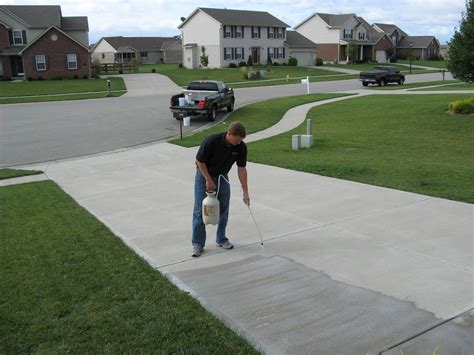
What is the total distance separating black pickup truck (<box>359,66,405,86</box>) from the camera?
40.7m

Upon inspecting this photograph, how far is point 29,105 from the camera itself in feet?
102

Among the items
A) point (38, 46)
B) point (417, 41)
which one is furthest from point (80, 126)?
point (417, 41)

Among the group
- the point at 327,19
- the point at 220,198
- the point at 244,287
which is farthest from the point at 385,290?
the point at 327,19

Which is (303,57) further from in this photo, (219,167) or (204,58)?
(219,167)

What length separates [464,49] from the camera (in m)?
18.7

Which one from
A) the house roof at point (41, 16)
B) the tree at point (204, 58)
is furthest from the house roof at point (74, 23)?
the tree at point (204, 58)

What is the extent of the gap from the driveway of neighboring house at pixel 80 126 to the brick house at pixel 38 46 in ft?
69.2

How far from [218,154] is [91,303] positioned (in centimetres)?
214

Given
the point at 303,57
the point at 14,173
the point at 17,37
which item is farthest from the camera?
the point at 303,57

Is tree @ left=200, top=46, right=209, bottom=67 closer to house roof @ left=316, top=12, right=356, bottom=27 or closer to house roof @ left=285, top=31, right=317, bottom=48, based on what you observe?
house roof @ left=285, top=31, right=317, bottom=48

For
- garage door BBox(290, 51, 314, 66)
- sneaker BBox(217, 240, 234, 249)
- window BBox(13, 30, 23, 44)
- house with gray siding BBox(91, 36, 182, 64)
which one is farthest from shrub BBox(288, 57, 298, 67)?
sneaker BBox(217, 240, 234, 249)

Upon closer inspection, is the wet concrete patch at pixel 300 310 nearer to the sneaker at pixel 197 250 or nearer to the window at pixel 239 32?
the sneaker at pixel 197 250

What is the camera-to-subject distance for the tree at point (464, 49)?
731 inches

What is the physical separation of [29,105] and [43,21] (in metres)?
27.1
